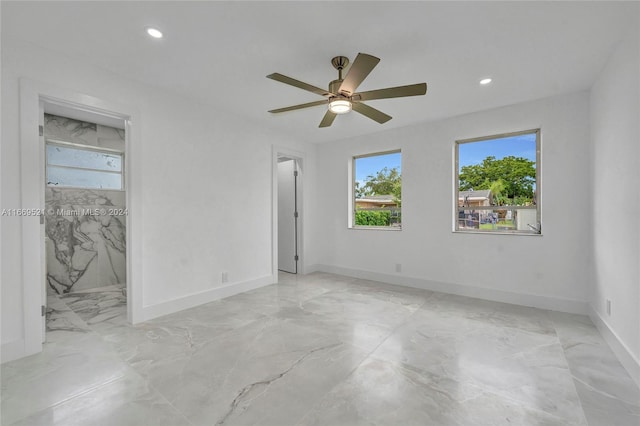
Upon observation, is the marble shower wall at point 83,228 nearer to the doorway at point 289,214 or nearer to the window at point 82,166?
the window at point 82,166

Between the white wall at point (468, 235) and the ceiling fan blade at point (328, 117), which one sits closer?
the ceiling fan blade at point (328, 117)

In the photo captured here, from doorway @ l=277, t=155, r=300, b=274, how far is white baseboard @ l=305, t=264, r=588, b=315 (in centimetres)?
100

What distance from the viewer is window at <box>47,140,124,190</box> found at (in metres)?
4.18

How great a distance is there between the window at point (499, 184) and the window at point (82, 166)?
18.6ft

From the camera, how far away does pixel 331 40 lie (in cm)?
231

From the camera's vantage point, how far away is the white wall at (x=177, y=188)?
2357 millimetres

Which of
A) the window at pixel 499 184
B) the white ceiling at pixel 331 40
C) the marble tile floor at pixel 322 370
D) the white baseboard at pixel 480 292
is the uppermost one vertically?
the white ceiling at pixel 331 40

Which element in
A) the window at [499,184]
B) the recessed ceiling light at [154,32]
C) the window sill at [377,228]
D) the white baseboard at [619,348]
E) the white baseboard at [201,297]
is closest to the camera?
the white baseboard at [619,348]

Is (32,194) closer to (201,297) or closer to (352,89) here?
(201,297)

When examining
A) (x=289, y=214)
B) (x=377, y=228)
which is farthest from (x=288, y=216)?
(x=377, y=228)

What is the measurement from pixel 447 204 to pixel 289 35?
3269 mm

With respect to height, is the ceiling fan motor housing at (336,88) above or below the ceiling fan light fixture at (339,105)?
above

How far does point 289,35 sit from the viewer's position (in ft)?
7.43

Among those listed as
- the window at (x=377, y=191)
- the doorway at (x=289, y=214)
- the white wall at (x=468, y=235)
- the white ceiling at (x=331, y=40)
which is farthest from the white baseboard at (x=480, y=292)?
the white ceiling at (x=331, y=40)
